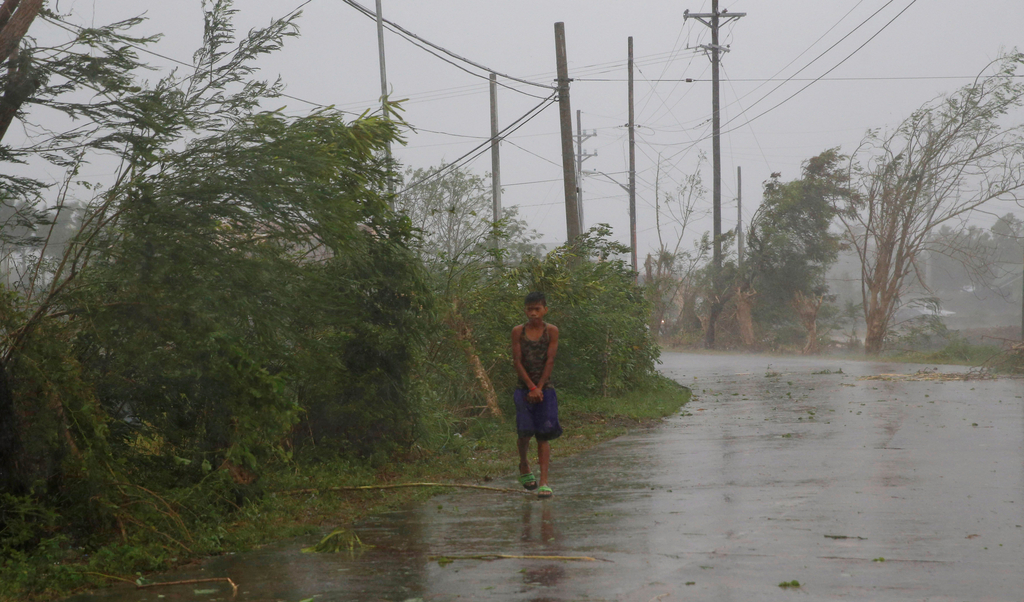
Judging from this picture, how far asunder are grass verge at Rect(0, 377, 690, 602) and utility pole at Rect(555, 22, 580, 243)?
6.05 metres

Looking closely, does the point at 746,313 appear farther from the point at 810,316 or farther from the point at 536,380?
the point at 536,380

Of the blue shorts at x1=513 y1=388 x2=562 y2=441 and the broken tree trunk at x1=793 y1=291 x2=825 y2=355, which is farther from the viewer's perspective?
the broken tree trunk at x1=793 y1=291 x2=825 y2=355

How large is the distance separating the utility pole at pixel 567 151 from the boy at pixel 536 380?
11.7m

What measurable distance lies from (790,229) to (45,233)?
134ft

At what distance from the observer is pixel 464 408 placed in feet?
46.5

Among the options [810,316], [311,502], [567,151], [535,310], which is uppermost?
[567,151]

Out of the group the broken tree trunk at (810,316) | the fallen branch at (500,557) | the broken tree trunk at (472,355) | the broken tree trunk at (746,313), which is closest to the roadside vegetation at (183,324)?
the fallen branch at (500,557)

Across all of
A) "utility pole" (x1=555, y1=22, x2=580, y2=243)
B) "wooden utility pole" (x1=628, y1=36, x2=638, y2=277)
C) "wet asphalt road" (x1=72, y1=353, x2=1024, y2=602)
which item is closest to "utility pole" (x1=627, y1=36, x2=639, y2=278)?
"wooden utility pole" (x1=628, y1=36, x2=638, y2=277)

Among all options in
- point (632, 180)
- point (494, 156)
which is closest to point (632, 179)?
point (632, 180)

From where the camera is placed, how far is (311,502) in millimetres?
8180

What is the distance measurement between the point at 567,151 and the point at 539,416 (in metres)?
12.8

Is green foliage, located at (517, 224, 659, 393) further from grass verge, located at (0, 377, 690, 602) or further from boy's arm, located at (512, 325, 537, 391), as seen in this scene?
boy's arm, located at (512, 325, 537, 391)

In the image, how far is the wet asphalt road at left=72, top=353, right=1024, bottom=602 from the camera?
5.15 m

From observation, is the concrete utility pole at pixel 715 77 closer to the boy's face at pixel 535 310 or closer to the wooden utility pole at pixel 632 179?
the wooden utility pole at pixel 632 179
